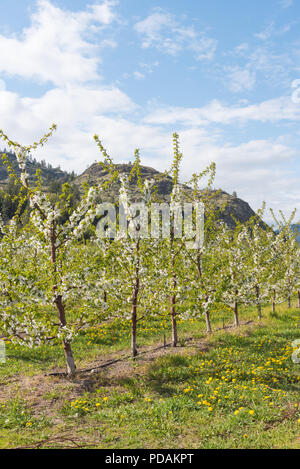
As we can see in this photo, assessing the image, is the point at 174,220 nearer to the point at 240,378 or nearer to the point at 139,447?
the point at 240,378

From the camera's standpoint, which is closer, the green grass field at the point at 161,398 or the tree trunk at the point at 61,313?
the green grass field at the point at 161,398

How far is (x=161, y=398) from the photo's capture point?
863cm

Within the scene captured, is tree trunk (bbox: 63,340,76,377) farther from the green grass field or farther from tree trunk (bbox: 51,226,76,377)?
the green grass field

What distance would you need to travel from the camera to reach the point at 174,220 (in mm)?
13805

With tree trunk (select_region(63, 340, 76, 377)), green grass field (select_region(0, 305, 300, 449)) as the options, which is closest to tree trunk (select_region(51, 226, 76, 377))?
tree trunk (select_region(63, 340, 76, 377))

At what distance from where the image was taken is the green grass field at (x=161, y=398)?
6.57m

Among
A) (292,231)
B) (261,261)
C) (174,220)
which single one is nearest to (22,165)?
(174,220)

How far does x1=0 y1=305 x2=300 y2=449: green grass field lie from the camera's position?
6.57 meters

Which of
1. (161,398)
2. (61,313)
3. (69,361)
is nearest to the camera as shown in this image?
(161,398)

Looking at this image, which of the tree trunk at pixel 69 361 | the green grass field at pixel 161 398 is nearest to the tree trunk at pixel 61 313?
the tree trunk at pixel 69 361

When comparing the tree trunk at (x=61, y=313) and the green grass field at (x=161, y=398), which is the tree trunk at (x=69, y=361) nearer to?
the tree trunk at (x=61, y=313)

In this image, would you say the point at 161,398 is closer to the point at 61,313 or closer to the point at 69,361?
the point at 69,361

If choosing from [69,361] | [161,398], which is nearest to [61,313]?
[69,361]
